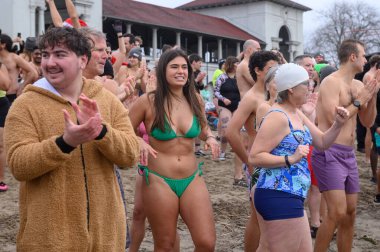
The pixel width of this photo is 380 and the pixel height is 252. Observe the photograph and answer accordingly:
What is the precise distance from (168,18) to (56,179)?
43.1m

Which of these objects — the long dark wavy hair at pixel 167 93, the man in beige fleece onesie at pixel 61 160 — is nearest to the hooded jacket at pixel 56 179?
the man in beige fleece onesie at pixel 61 160

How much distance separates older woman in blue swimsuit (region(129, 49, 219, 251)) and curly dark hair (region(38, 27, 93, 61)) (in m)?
1.34

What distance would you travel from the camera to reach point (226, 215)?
23.2 ft

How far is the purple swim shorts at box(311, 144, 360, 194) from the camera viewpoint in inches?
195

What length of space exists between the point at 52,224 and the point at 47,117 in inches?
20.7

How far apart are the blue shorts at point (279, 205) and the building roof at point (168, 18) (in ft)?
112

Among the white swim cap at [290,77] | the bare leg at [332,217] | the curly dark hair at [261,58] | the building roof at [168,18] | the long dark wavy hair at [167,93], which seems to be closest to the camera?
the white swim cap at [290,77]

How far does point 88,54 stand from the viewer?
2.94m

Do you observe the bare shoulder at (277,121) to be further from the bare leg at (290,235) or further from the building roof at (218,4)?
the building roof at (218,4)

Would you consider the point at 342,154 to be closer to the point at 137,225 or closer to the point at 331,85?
the point at 331,85

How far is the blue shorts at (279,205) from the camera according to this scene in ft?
12.3

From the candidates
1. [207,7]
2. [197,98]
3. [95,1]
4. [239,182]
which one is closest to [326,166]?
[197,98]

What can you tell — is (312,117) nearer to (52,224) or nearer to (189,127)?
(189,127)

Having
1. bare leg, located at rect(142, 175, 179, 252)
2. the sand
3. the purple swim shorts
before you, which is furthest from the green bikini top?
the sand
